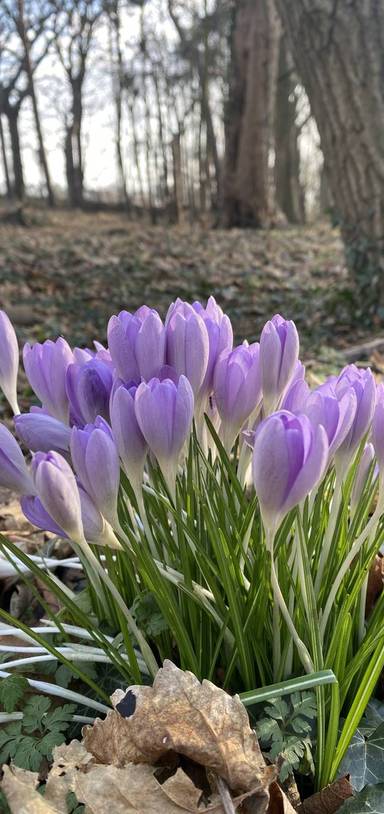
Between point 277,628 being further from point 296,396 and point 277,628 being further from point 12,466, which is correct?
point 12,466

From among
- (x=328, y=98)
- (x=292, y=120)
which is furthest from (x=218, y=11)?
(x=328, y=98)

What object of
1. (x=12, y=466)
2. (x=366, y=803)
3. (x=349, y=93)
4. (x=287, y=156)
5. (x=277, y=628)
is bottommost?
(x=366, y=803)

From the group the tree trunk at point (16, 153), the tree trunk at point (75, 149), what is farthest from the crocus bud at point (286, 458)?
the tree trunk at point (75, 149)

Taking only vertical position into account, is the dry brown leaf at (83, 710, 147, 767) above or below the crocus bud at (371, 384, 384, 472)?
below

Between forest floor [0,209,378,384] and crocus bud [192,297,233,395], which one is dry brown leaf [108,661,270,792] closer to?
crocus bud [192,297,233,395]

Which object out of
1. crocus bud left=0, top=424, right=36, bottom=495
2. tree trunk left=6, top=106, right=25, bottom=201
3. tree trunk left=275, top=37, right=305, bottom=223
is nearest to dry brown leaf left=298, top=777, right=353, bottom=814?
crocus bud left=0, top=424, right=36, bottom=495

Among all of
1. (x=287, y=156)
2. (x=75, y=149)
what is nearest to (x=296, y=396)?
(x=287, y=156)
